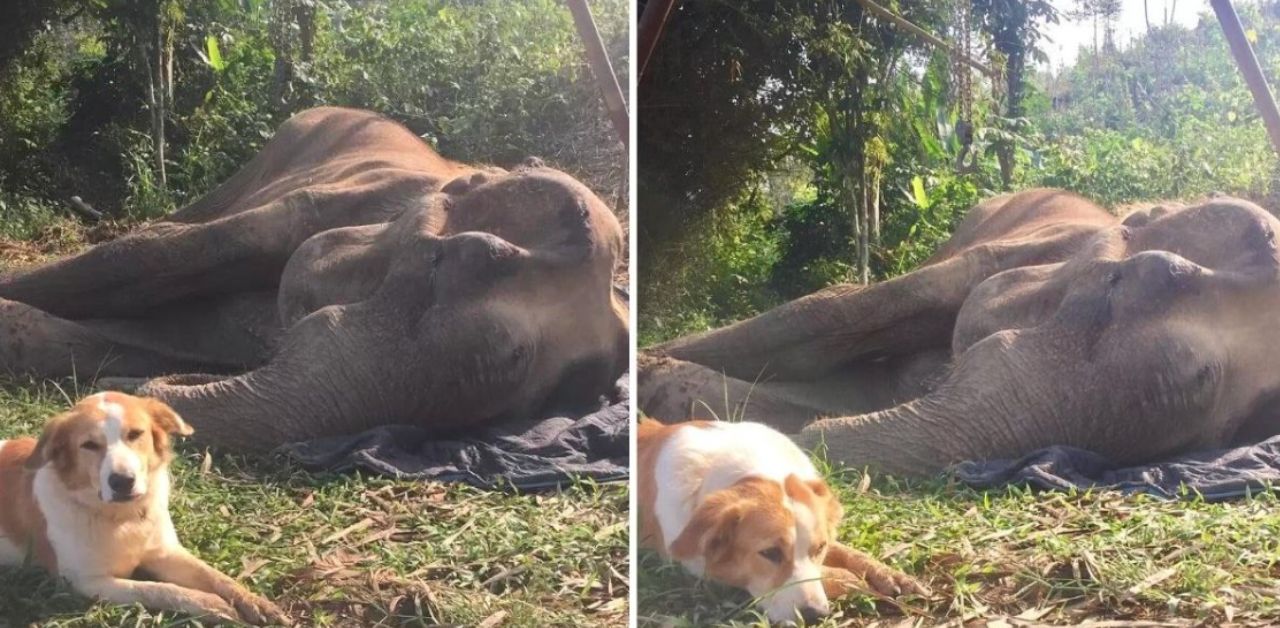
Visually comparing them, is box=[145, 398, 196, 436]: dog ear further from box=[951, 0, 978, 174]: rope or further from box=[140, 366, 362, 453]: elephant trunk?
box=[951, 0, 978, 174]: rope

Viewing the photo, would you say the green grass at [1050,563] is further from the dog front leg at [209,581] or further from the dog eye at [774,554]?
the dog front leg at [209,581]

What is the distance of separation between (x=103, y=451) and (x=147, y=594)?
37cm

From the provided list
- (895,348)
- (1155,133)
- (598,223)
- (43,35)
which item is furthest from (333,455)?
(1155,133)

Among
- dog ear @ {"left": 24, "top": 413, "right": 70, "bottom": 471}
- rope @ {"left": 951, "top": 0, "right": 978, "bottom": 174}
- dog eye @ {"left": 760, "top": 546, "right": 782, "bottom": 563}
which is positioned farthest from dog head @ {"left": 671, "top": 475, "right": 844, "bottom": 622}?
dog ear @ {"left": 24, "top": 413, "right": 70, "bottom": 471}

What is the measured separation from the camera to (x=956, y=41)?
4.45m

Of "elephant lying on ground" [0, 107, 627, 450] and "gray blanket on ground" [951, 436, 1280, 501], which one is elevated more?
"elephant lying on ground" [0, 107, 627, 450]

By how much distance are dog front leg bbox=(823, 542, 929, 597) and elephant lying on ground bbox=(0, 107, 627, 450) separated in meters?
0.79

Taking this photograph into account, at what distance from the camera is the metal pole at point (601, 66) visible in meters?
4.25

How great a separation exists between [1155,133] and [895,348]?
0.99m

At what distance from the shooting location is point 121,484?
140 inches

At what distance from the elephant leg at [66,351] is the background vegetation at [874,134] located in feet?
4.79

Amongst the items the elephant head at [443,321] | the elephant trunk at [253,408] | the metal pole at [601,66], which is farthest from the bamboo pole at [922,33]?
the elephant trunk at [253,408]

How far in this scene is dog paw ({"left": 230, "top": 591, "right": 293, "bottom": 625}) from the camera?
A: 369 centimetres

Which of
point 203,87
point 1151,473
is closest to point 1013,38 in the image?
point 1151,473
